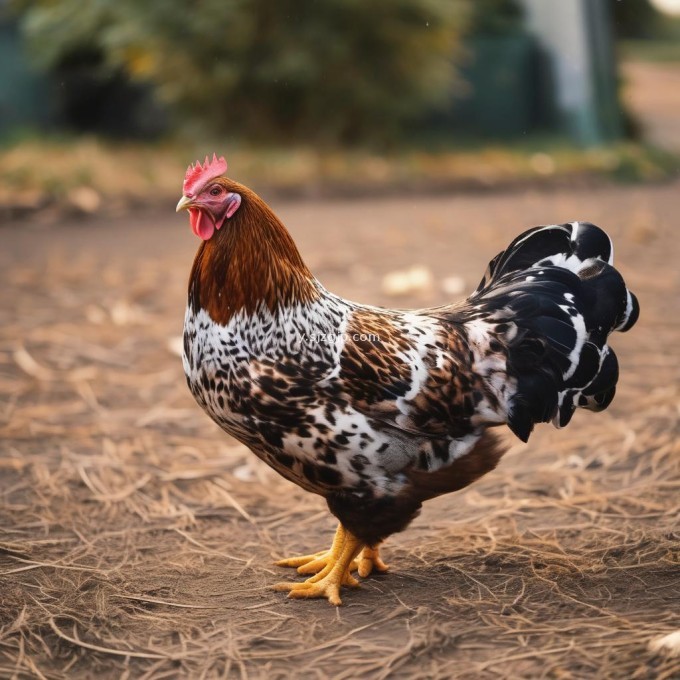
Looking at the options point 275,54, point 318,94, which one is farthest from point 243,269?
point 318,94

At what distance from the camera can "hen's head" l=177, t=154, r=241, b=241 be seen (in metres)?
2.80

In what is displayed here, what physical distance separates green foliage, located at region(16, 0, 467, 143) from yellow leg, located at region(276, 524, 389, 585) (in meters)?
9.62

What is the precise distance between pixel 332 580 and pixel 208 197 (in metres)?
1.32

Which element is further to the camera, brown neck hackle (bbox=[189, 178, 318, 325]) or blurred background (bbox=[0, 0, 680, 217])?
blurred background (bbox=[0, 0, 680, 217])

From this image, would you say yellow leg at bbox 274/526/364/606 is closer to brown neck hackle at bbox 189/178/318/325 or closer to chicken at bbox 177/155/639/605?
chicken at bbox 177/155/639/605

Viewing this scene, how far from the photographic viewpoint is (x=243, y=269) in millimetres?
2844

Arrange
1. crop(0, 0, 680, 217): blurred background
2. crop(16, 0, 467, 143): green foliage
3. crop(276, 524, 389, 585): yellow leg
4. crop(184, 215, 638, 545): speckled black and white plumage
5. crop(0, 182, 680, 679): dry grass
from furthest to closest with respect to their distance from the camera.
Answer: crop(16, 0, 467, 143): green foliage → crop(0, 0, 680, 217): blurred background → crop(276, 524, 389, 585): yellow leg → crop(184, 215, 638, 545): speckled black and white plumage → crop(0, 182, 680, 679): dry grass

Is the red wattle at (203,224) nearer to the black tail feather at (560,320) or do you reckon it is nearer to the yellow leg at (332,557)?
the black tail feather at (560,320)

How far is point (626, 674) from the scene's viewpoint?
2.35 m

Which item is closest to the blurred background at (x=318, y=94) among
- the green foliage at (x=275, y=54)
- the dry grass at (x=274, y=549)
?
the green foliage at (x=275, y=54)

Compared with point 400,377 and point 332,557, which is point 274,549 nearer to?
point 332,557

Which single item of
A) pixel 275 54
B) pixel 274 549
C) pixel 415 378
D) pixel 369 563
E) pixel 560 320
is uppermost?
pixel 560 320

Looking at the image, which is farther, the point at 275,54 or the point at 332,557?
the point at 275,54

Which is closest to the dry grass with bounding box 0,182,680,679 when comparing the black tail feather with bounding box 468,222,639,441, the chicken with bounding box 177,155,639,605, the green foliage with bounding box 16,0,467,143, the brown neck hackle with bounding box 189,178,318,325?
the chicken with bounding box 177,155,639,605
